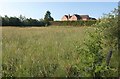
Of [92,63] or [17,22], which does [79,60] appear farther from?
[17,22]

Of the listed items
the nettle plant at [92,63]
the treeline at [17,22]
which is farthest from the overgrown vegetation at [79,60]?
the treeline at [17,22]

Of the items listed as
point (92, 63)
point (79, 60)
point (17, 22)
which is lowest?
point (79, 60)

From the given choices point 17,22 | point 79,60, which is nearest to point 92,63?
point 79,60

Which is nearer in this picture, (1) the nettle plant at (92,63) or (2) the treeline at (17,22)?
(1) the nettle plant at (92,63)

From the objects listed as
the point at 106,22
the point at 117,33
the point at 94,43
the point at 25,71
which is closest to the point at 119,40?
the point at 117,33

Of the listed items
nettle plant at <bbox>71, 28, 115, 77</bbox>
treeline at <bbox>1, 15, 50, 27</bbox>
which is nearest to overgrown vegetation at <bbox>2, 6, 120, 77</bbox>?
nettle plant at <bbox>71, 28, 115, 77</bbox>

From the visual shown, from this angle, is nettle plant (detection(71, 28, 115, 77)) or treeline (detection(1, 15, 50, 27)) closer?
nettle plant (detection(71, 28, 115, 77))

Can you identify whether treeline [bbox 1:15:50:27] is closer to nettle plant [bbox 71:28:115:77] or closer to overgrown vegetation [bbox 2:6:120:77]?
Answer: overgrown vegetation [bbox 2:6:120:77]

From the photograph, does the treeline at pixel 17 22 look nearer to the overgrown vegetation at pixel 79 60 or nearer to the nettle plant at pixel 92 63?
the overgrown vegetation at pixel 79 60

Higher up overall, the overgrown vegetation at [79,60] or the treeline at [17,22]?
the treeline at [17,22]

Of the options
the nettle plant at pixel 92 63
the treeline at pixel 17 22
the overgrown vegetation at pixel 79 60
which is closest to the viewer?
the nettle plant at pixel 92 63

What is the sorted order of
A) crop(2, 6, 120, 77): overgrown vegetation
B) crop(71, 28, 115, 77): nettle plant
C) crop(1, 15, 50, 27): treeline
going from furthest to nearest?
crop(1, 15, 50, 27): treeline < crop(2, 6, 120, 77): overgrown vegetation < crop(71, 28, 115, 77): nettle plant

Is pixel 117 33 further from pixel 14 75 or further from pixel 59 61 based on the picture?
pixel 14 75

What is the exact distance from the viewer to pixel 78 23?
178 feet
